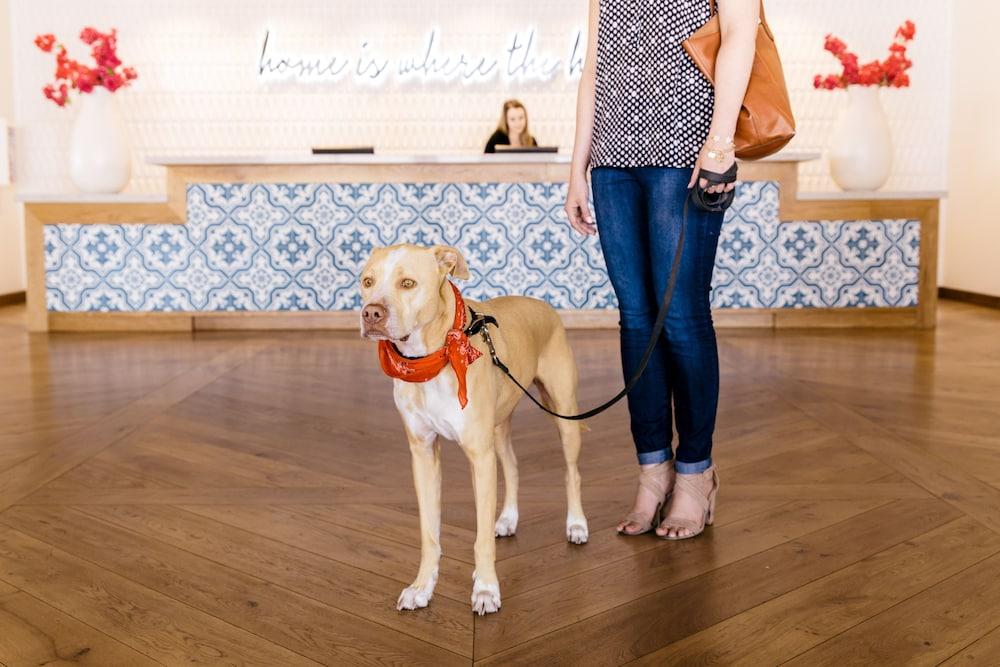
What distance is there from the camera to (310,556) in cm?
195

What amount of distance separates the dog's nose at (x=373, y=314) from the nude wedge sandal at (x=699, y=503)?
0.93 m

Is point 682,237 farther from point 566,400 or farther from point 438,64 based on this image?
point 438,64

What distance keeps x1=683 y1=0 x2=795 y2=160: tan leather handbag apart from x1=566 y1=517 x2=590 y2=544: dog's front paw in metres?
0.85

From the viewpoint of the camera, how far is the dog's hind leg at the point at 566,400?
6.54 ft

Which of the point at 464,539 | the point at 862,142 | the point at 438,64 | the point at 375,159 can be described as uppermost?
the point at 438,64

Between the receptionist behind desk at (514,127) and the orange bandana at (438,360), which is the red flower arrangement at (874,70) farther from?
the orange bandana at (438,360)

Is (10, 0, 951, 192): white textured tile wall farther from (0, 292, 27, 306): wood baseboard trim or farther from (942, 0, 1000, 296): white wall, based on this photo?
(0, 292, 27, 306): wood baseboard trim

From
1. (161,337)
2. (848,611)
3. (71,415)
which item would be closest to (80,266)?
(161,337)

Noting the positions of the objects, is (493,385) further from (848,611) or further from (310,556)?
(848,611)

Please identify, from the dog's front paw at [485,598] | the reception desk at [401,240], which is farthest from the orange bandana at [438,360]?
the reception desk at [401,240]

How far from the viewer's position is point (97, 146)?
582 cm

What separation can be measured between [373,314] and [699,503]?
99 centimetres

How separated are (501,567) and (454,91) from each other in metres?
6.93

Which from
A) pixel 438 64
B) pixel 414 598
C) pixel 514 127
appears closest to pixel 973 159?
pixel 514 127
